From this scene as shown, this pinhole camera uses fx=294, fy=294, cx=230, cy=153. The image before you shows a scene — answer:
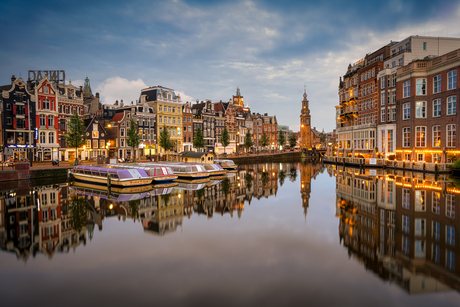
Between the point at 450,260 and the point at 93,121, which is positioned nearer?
the point at 450,260

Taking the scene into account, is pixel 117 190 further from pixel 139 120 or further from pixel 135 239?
pixel 139 120

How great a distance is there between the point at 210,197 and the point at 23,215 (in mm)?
13127

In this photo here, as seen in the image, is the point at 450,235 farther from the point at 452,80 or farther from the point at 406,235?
the point at 452,80

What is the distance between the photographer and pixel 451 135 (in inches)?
1618

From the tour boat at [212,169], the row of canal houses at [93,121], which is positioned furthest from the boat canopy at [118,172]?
the row of canal houses at [93,121]

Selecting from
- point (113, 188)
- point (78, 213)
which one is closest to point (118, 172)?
point (113, 188)

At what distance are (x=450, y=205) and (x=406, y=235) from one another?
8.63m

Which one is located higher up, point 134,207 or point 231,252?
point 134,207

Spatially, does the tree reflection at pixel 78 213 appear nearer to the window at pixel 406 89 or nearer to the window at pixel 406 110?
the window at pixel 406 110

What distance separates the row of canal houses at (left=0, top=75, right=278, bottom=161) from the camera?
48625 mm

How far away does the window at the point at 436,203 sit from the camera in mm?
18203

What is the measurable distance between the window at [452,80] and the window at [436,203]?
2549cm

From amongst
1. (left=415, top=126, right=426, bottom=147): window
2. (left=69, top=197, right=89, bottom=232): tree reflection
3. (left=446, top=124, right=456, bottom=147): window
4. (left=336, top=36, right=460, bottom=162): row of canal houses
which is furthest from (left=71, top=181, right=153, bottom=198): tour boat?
(left=415, top=126, right=426, bottom=147): window

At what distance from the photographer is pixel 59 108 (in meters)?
54.9
